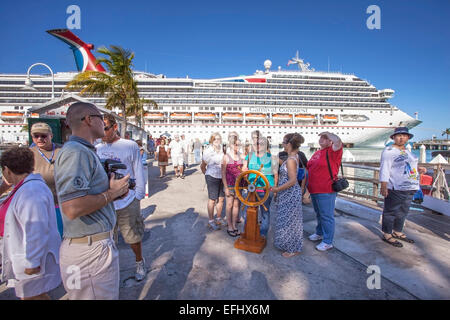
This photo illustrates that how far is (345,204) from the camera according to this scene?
16.0 feet

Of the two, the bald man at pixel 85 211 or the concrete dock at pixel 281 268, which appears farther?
the concrete dock at pixel 281 268

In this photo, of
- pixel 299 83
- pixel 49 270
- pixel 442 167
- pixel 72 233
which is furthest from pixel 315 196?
pixel 299 83

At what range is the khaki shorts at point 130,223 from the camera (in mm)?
2175

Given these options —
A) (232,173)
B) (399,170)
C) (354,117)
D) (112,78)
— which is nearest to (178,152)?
(232,173)

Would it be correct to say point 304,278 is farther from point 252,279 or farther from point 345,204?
point 345,204

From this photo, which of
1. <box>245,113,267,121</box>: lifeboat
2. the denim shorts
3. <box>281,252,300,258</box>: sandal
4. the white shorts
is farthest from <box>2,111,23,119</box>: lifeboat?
<box>281,252,300,258</box>: sandal

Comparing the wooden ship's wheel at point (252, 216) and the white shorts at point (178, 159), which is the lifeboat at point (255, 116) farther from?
the wooden ship's wheel at point (252, 216)

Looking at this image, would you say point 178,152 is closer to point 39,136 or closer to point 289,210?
point 39,136

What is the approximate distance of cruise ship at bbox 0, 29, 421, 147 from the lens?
38.2m

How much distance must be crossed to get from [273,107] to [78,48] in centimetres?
3180

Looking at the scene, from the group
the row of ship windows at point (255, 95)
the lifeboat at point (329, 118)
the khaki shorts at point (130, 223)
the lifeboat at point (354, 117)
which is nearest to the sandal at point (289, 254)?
the khaki shorts at point (130, 223)
